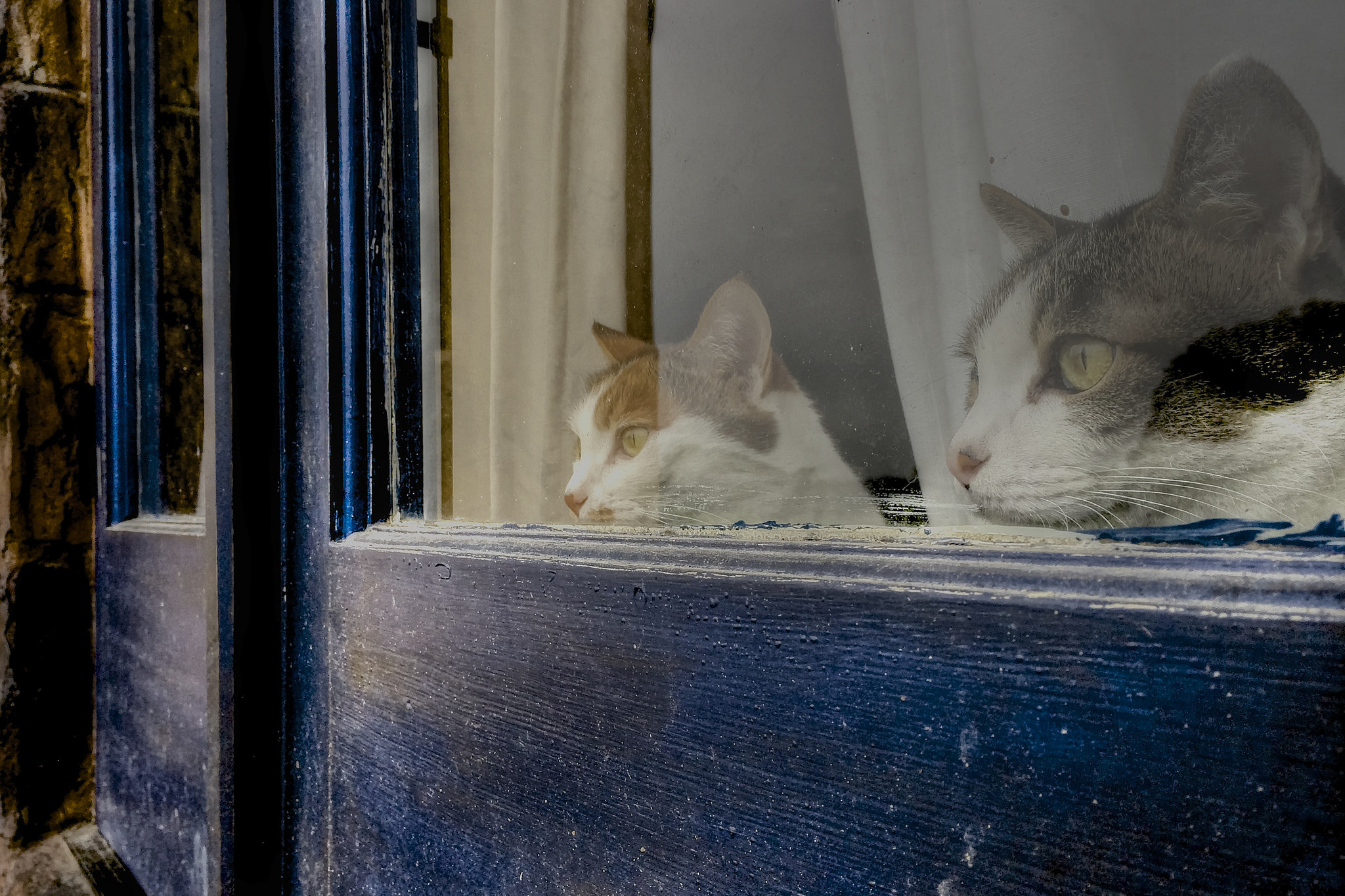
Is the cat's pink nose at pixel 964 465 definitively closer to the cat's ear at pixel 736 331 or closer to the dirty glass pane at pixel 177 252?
the cat's ear at pixel 736 331

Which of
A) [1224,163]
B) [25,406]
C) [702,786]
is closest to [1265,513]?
[1224,163]

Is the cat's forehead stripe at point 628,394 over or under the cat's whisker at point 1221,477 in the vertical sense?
over

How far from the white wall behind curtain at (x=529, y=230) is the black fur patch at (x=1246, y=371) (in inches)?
15.4

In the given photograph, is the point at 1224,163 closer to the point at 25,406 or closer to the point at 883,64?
the point at 883,64

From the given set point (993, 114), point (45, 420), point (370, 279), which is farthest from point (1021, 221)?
point (45, 420)

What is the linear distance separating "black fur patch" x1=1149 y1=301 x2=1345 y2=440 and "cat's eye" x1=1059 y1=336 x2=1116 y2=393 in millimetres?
44

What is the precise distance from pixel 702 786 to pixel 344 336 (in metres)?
0.51

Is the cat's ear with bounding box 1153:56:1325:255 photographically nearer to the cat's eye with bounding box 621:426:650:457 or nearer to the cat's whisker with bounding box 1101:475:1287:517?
the cat's whisker with bounding box 1101:475:1287:517

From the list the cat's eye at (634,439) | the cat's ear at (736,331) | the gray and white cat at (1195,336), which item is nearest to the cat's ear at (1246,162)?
the gray and white cat at (1195,336)

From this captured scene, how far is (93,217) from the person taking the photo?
1.20m

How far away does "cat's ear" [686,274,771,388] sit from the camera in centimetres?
50

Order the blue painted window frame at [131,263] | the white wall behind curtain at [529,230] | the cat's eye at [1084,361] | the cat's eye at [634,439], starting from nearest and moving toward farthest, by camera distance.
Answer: the cat's eye at [1084,361], the white wall behind curtain at [529,230], the cat's eye at [634,439], the blue painted window frame at [131,263]

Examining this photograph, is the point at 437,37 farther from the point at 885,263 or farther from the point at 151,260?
the point at 151,260

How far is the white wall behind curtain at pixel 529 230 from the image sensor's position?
0.59m
